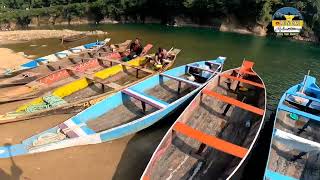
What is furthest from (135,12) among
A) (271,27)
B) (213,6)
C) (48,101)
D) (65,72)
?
(48,101)

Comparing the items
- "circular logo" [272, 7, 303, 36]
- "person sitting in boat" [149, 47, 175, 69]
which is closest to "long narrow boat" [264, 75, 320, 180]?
"person sitting in boat" [149, 47, 175, 69]

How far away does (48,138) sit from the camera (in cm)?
815

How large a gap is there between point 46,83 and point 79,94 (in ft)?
6.66

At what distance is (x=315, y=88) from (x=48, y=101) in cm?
1063

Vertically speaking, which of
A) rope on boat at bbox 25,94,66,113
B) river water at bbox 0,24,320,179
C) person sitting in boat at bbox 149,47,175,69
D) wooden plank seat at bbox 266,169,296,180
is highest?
person sitting in boat at bbox 149,47,175,69

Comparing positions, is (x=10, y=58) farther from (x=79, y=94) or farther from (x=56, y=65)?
(x=79, y=94)

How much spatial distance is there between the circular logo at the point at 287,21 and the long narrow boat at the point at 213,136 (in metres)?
27.2

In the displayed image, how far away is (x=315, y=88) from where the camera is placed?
12.0 meters

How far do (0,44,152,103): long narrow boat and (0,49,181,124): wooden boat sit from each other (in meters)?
0.54

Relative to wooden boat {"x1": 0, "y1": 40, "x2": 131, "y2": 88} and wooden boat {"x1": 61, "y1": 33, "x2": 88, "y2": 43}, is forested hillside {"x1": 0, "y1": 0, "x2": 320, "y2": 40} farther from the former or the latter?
wooden boat {"x1": 0, "y1": 40, "x2": 131, "y2": 88}

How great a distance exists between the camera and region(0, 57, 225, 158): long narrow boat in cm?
804

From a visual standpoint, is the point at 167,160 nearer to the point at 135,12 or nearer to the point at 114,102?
the point at 114,102

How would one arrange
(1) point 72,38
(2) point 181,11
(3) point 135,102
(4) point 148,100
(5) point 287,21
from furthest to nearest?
1. (2) point 181,11
2. (5) point 287,21
3. (1) point 72,38
4. (3) point 135,102
5. (4) point 148,100

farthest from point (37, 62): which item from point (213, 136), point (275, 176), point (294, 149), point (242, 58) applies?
point (242, 58)
